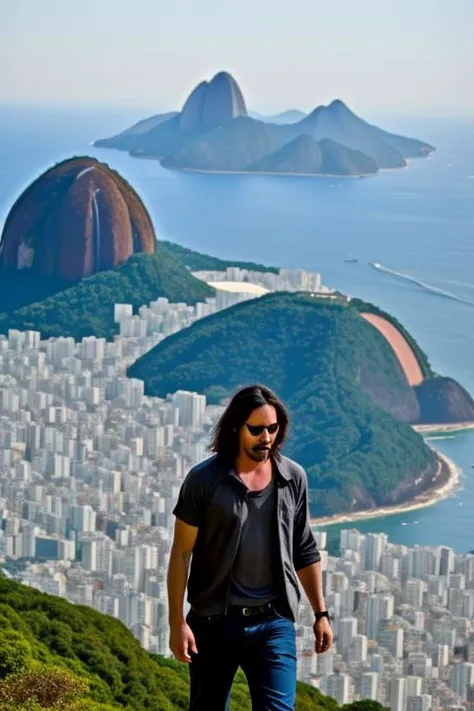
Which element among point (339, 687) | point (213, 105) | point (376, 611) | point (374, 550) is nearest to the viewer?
point (339, 687)

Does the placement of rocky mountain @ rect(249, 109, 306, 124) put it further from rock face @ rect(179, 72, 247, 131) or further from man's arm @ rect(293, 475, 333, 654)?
man's arm @ rect(293, 475, 333, 654)

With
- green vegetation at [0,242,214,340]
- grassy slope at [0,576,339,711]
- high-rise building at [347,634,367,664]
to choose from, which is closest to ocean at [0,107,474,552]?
green vegetation at [0,242,214,340]

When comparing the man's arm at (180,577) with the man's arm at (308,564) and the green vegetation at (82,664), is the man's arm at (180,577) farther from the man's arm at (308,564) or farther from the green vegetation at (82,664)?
the green vegetation at (82,664)

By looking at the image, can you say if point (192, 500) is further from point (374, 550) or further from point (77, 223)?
point (77, 223)

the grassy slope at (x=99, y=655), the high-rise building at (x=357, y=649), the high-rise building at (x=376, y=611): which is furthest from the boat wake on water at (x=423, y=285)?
the grassy slope at (x=99, y=655)

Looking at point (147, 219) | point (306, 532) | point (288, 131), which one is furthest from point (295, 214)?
point (306, 532)

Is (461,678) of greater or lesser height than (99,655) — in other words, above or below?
below

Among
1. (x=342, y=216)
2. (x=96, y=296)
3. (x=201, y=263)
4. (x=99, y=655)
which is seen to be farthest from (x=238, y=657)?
(x=342, y=216)
